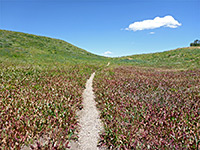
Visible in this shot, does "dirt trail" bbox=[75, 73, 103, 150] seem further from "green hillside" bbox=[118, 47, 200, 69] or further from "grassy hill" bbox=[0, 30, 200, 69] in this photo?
"green hillside" bbox=[118, 47, 200, 69]

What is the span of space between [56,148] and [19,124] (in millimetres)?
1746

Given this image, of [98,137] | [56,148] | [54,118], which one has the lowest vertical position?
[98,137]

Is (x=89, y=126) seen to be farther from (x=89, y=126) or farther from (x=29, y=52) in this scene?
(x=29, y=52)

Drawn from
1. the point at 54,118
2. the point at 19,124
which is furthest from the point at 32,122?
the point at 54,118

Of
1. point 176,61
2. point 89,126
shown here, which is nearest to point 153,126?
point 89,126

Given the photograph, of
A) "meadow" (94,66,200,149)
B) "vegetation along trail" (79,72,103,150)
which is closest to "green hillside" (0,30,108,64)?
"vegetation along trail" (79,72,103,150)

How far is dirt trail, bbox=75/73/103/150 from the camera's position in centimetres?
498

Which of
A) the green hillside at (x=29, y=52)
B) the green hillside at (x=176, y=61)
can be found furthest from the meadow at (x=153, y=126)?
the green hillside at (x=176, y=61)

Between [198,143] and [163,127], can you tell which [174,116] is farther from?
[198,143]

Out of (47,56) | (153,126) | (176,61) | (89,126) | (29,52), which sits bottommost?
(89,126)

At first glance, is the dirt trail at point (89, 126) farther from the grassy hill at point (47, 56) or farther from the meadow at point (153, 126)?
the grassy hill at point (47, 56)

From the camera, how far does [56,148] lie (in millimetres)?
4238

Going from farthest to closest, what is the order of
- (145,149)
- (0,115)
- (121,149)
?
(0,115), (121,149), (145,149)

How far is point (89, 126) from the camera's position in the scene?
20.1ft
